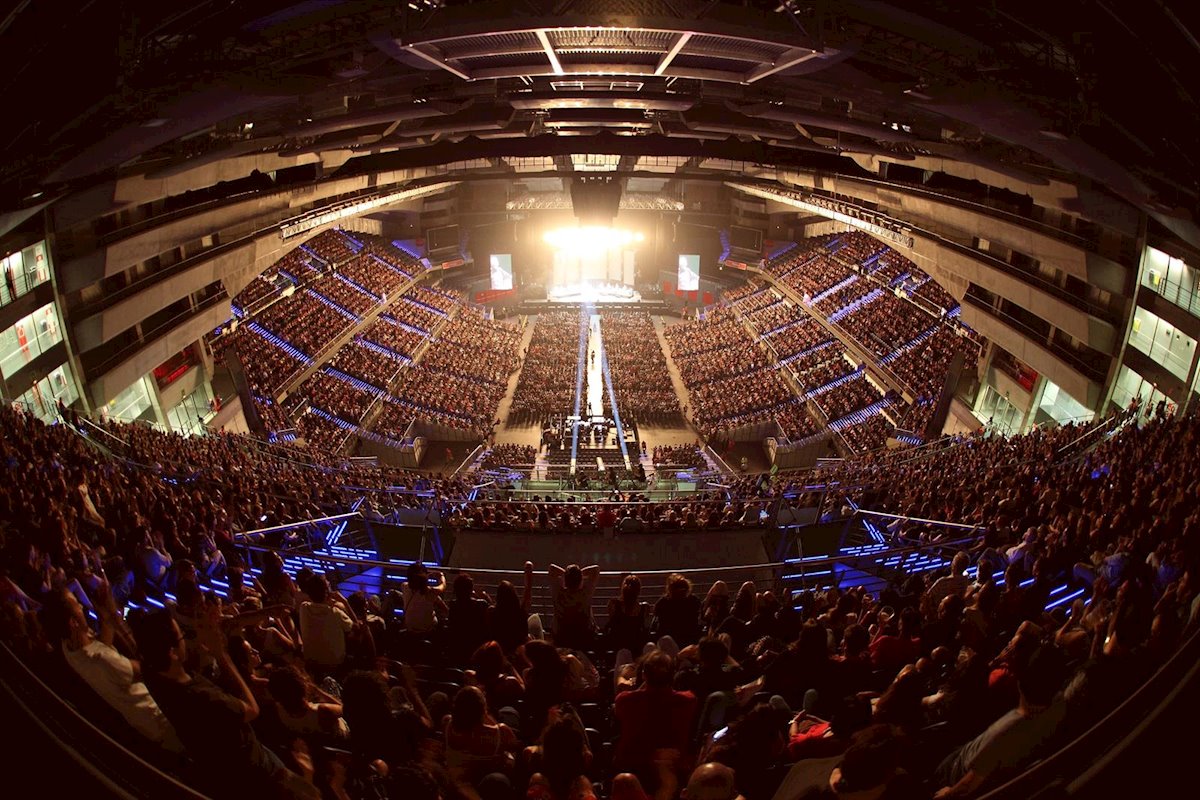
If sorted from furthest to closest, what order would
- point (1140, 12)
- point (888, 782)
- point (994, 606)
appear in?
point (1140, 12) < point (994, 606) < point (888, 782)

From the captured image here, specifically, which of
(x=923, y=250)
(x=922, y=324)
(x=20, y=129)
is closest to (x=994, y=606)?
(x=20, y=129)

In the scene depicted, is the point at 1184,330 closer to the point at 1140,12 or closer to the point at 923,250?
the point at 1140,12

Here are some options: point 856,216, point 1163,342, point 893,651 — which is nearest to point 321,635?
point 893,651

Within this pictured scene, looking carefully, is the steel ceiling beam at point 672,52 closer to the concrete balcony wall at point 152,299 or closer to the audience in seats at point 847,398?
the concrete balcony wall at point 152,299

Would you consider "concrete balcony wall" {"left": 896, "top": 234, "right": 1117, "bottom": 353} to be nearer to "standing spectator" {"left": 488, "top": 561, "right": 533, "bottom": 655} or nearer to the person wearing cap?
"standing spectator" {"left": 488, "top": 561, "right": 533, "bottom": 655}

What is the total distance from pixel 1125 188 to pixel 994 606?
10.3m

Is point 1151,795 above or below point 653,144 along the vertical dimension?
below

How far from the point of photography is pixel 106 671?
3576 millimetres

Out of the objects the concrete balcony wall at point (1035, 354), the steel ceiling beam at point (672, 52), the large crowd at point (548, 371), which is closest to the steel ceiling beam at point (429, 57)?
the steel ceiling beam at point (672, 52)

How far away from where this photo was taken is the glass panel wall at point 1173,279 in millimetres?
14312

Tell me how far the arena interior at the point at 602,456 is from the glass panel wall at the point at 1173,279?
15 cm

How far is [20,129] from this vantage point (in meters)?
Result: 11.2

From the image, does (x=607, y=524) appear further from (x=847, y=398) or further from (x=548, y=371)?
(x=548, y=371)

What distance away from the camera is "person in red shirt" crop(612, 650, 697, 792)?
3727mm
